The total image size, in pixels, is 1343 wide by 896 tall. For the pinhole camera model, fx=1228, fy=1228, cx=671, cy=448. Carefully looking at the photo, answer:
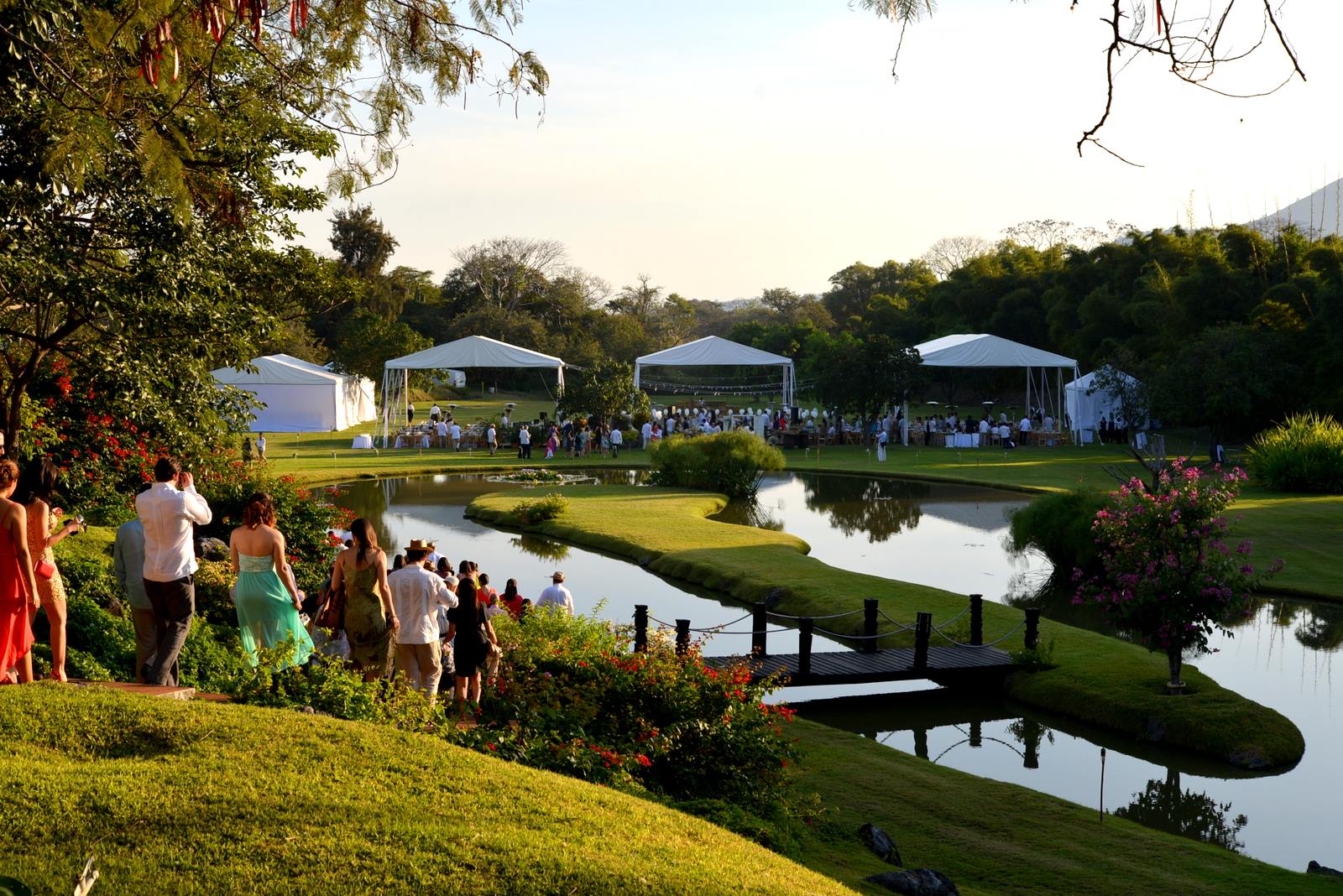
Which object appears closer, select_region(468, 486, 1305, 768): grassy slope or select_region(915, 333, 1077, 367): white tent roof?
select_region(468, 486, 1305, 768): grassy slope

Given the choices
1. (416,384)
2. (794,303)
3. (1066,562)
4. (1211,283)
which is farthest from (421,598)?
(794,303)

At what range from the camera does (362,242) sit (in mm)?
71000

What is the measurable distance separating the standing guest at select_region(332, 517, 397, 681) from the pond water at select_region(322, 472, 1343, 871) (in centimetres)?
477

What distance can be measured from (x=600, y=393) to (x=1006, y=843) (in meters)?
31.1

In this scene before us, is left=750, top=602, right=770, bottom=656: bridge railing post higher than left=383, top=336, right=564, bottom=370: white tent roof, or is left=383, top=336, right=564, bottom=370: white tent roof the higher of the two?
left=383, top=336, right=564, bottom=370: white tent roof

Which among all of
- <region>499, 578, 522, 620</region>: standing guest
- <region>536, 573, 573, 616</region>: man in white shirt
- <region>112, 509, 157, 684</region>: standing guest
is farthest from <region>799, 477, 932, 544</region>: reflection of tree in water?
<region>112, 509, 157, 684</region>: standing guest

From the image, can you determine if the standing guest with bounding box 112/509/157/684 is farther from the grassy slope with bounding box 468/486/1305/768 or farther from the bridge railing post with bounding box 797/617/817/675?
the grassy slope with bounding box 468/486/1305/768

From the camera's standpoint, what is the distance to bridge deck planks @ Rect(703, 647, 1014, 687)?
41.3 feet

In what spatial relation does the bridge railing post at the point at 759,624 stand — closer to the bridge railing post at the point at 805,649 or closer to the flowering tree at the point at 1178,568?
the bridge railing post at the point at 805,649

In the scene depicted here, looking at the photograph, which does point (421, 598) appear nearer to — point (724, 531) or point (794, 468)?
point (724, 531)

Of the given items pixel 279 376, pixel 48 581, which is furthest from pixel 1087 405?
pixel 48 581

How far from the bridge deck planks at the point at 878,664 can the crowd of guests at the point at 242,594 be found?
4.42m

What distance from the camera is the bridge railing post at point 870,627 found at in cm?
1410

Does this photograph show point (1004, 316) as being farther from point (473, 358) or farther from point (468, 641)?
point (468, 641)
